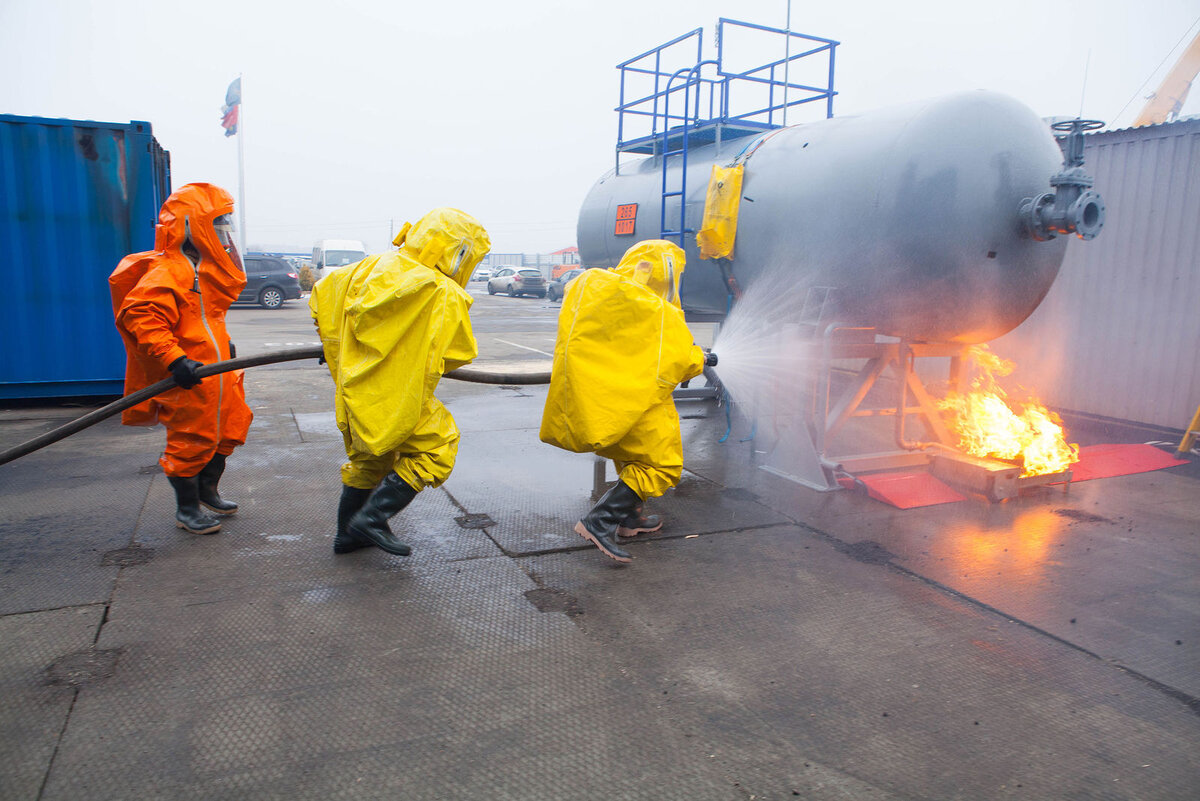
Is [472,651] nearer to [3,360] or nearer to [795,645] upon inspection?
[795,645]

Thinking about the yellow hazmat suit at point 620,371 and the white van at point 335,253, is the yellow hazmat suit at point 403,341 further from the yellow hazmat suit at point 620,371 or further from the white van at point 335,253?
the white van at point 335,253

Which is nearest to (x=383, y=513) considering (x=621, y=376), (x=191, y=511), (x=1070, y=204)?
(x=191, y=511)

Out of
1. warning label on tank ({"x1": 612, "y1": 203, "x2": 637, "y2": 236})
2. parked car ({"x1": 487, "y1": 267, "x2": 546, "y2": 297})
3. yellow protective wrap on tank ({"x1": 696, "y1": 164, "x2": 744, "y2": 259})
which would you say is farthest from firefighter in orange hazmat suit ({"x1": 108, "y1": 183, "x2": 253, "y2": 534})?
parked car ({"x1": 487, "y1": 267, "x2": 546, "y2": 297})

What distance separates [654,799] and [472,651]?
3.65ft

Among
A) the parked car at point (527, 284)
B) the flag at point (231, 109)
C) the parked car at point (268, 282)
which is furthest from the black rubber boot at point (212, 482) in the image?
the parked car at point (527, 284)

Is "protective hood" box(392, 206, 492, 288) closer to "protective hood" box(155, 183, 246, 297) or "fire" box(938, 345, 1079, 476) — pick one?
"protective hood" box(155, 183, 246, 297)

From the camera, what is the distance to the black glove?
12.9 ft

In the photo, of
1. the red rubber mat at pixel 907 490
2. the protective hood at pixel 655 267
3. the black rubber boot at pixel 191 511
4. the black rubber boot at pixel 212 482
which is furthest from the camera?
the red rubber mat at pixel 907 490

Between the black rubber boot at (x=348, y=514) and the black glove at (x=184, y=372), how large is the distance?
91 cm

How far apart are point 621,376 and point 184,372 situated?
7.17ft

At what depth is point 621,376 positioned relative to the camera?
12.9ft

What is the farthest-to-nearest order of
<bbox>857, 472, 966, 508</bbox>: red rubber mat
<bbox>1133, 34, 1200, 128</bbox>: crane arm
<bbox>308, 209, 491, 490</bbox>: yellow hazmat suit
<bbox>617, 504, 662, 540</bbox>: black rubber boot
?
<bbox>1133, 34, 1200, 128</bbox>: crane arm
<bbox>857, 472, 966, 508</bbox>: red rubber mat
<bbox>617, 504, 662, 540</bbox>: black rubber boot
<bbox>308, 209, 491, 490</bbox>: yellow hazmat suit

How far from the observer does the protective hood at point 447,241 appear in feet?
12.5

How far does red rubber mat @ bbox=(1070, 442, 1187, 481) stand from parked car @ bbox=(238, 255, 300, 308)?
2141cm
